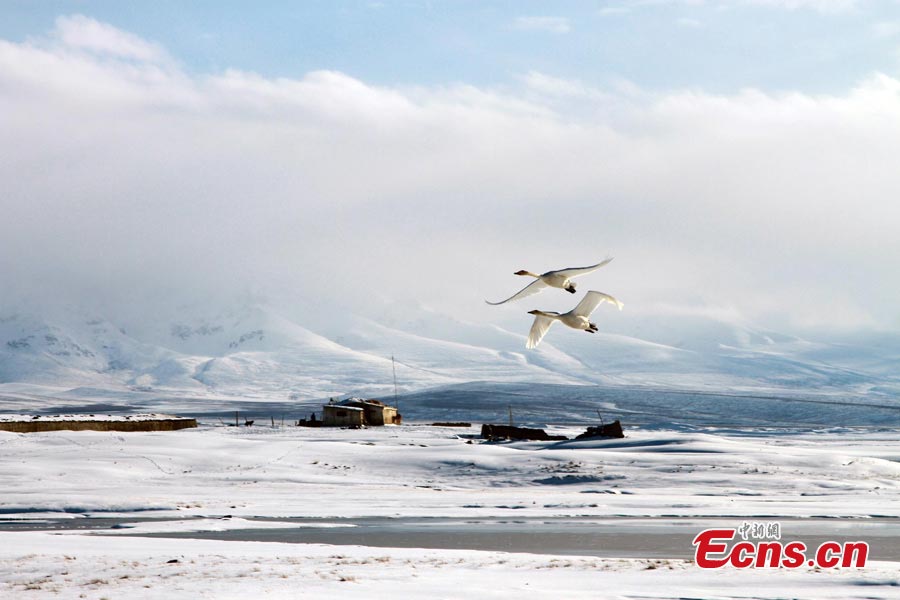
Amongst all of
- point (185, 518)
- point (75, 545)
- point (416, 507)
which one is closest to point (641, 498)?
point (416, 507)

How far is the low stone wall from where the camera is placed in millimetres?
47625

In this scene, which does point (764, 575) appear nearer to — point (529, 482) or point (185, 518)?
point (185, 518)

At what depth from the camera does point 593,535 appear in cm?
2153

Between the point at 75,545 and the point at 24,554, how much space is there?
1.56 meters

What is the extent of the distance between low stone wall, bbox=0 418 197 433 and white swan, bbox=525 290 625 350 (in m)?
36.5

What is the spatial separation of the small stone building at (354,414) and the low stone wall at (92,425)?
11982 mm

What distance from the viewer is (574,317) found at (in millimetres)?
13578

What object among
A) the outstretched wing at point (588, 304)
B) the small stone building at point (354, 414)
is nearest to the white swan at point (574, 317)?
the outstretched wing at point (588, 304)

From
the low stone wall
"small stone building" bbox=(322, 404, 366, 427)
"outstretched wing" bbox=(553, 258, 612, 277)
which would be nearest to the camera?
"outstretched wing" bbox=(553, 258, 612, 277)

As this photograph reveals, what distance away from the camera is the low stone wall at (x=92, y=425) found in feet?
156

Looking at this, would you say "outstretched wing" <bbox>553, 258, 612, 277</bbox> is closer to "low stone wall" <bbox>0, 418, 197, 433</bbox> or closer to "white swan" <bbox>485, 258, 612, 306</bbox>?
"white swan" <bbox>485, 258, 612, 306</bbox>

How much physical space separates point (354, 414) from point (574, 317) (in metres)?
56.8

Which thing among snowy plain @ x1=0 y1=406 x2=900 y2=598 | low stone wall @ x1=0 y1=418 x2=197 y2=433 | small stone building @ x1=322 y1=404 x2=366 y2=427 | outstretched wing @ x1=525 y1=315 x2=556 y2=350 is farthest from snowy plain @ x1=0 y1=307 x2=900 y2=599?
small stone building @ x1=322 y1=404 x2=366 y2=427

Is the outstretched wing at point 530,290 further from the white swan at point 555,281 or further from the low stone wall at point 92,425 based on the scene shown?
the low stone wall at point 92,425
